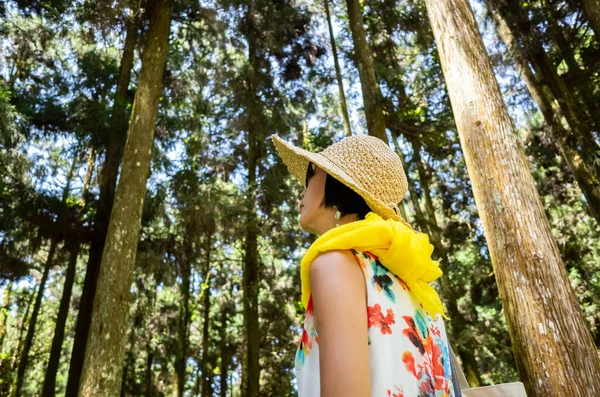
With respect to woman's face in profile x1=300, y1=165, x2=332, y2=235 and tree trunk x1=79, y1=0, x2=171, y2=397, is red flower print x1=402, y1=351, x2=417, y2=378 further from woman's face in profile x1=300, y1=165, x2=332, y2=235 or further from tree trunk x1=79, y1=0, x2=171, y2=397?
tree trunk x1=79, y1=0, x2=171, y2=397

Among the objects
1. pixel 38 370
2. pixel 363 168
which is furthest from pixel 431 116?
pixel 38 370

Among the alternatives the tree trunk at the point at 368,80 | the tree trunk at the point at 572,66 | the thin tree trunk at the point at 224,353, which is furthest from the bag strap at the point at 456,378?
the thin tree trunk at the point at 224,353

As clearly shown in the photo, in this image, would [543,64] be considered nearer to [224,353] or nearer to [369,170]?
[369,170]

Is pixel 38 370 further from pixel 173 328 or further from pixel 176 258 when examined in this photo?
pixel 176 258

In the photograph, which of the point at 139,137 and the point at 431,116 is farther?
the point at 431,116

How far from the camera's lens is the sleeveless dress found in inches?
45.8

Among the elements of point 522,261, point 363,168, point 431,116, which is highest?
point 431,116

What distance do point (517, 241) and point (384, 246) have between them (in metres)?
2.17

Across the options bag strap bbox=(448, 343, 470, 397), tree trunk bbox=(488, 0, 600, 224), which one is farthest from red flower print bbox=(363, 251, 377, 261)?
tree trunk bbox=(488, 0, 600, 224)

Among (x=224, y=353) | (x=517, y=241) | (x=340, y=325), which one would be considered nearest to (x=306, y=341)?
(x=340, y=325)

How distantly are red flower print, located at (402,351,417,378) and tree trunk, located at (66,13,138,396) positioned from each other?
355 inches

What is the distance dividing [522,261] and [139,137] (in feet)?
18.6

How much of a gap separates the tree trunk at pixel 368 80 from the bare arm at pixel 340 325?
18.3 ft

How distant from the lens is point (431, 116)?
9.40m
